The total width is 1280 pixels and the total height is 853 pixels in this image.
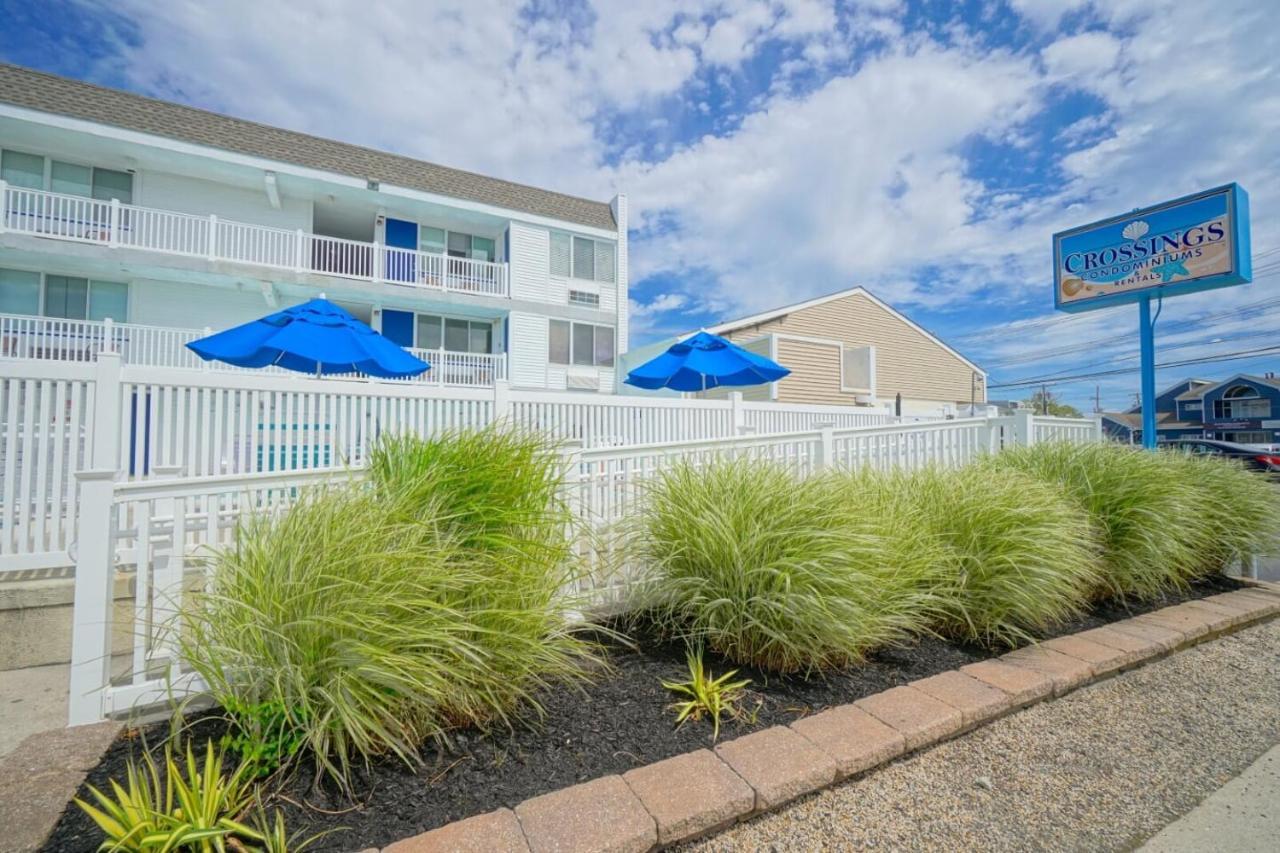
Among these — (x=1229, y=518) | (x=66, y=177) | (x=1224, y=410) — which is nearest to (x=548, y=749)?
(x=1229, y=518)

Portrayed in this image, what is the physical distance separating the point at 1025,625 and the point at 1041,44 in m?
8.66

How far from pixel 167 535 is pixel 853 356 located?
16662 mm

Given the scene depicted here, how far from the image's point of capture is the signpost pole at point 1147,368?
7.06 meters

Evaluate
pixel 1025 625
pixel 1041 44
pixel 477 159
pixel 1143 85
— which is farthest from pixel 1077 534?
pixel 477 159

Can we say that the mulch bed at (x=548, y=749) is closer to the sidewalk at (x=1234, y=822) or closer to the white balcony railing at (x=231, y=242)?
the sidewalk at (x=1234, y=822)

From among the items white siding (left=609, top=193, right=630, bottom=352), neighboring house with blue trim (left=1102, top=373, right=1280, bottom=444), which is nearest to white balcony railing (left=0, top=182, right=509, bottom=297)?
white siding (left=609, top=193, right=630, bottom=352)

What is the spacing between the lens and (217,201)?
12.5 meters

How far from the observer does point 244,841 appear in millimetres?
1425

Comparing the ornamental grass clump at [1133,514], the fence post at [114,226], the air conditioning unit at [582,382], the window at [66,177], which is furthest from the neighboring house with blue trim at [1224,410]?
the window at [66,177]

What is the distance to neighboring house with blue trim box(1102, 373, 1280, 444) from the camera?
34125 mm

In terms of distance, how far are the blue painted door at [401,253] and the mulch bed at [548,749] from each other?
13.2 metres

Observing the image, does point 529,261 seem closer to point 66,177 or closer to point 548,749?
point 66,177

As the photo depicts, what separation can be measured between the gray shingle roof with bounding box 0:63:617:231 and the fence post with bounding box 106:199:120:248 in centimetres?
195

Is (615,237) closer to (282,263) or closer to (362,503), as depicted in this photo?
(282,263)
